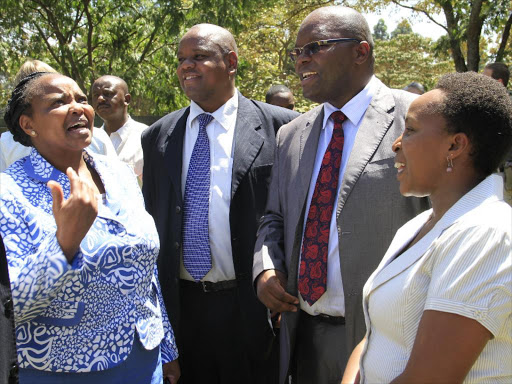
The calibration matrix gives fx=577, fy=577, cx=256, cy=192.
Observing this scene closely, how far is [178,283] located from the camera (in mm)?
3615

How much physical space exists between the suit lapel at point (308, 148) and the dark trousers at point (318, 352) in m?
0.66

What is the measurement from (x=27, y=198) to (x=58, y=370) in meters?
0.76

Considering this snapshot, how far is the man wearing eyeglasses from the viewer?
2818mm

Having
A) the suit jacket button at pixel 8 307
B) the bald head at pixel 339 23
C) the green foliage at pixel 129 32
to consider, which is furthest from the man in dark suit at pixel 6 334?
the green foliage at pixel 129 32

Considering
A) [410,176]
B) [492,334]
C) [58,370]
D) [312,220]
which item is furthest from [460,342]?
[58,370]

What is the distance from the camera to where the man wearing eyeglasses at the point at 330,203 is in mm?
2818

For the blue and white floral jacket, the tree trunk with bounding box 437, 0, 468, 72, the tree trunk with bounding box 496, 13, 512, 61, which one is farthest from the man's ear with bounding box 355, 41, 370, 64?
the tree trunk with bounding box 496, 13, 512, 61

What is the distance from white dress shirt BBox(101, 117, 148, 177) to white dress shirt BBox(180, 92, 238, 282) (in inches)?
81.6

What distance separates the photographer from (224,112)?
3.88m

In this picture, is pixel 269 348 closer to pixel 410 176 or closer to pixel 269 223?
pixel 269 223

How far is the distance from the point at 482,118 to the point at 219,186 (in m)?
2.00

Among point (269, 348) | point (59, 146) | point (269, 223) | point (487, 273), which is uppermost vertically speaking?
point (59, 146)

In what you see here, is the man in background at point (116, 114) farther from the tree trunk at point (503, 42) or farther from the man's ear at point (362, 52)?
the tree trunk at point (503, 42)

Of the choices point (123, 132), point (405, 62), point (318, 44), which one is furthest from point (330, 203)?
point (405, 62)
